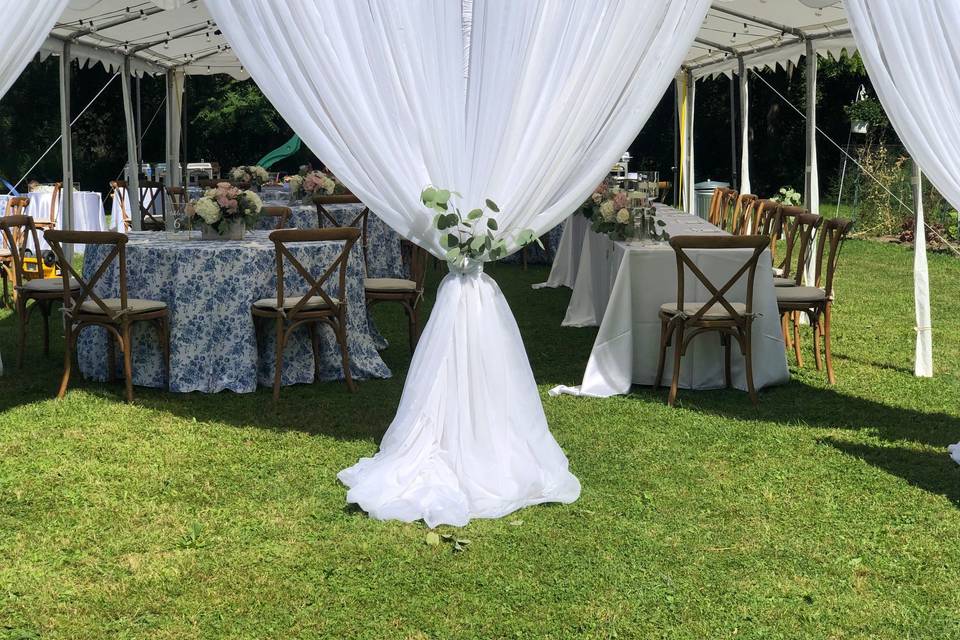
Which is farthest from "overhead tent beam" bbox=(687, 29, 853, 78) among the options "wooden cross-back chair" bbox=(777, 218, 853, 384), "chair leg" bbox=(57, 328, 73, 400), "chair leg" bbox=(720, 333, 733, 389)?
"chair leg" bbox=(57, 328, 73, 400)

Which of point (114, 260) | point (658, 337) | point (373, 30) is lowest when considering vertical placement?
point (658, 337)

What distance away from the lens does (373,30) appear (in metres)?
4.00

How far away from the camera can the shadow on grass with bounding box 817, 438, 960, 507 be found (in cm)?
434

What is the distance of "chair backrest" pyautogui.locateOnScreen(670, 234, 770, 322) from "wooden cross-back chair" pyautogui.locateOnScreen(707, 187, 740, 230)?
3650mm

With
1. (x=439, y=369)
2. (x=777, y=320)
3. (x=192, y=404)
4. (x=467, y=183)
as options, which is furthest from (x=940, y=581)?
(x=192, y=404)

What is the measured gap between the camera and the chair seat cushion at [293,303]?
5.69 m

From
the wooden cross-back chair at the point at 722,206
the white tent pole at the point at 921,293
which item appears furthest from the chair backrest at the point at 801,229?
the wooden cross-back chair at the point at 722,206

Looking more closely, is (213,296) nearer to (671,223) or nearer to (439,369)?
(439,369)

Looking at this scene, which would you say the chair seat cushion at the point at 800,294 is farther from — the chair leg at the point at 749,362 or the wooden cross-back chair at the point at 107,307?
the wooden cross-back chair at the point at 107,307

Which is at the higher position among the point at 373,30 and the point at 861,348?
the point at 373,30

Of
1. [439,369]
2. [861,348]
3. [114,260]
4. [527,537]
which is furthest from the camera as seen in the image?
[861,348]

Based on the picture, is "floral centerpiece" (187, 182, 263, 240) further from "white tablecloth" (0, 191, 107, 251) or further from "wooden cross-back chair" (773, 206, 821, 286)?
"white tablecloth" (0, 191, 107, 251)

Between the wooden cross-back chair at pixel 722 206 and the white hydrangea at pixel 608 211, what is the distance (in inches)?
120

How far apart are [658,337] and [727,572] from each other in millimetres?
2620
